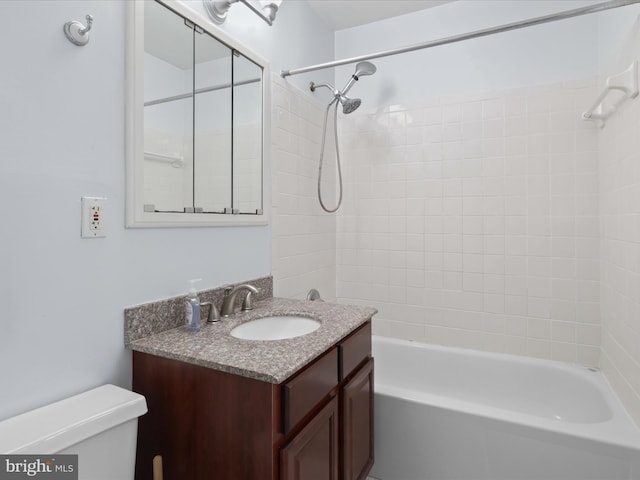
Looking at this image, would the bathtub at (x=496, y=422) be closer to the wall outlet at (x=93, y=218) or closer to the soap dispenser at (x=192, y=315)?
the soap dispenser at (x=192, y=315)

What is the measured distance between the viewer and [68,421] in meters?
0.84

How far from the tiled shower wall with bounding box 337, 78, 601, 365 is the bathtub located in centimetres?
14

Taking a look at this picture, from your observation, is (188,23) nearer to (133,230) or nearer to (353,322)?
(133,230)

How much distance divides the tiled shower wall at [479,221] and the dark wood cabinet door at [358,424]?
98cm

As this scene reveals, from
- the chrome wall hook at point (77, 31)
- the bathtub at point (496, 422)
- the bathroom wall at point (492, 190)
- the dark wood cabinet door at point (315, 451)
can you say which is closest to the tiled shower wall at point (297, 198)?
the bathroom wall at point (492, 190)

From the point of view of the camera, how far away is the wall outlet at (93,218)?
3.31ft

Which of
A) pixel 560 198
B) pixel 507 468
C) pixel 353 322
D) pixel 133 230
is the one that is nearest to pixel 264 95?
pixel 133 230

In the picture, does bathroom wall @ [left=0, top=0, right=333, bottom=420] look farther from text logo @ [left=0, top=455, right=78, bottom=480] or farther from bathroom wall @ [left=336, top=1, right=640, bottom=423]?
bathroom wall @ [left=336, top=1, right=640, bottom=423]

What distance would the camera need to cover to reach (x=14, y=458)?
74 cm

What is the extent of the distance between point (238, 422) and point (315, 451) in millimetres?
295

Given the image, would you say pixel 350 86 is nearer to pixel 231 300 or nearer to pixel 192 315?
pixel 231 300

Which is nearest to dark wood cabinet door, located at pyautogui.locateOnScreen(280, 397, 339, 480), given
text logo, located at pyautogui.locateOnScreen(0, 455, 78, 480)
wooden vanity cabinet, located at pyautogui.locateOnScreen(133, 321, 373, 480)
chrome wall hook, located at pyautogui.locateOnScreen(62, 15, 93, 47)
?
wooden vanity cabinet, located at pyautogui.locateOnScreen(133, 321, 373, 480)

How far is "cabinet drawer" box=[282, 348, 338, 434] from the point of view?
0.95 metres

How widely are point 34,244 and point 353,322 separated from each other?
3.26 feet
